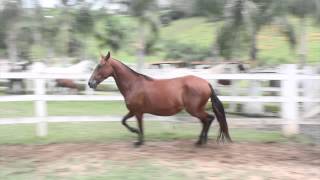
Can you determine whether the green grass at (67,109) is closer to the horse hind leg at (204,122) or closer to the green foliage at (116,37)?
the horse hind leg at (204,122)

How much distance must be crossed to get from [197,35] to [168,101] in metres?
35.8

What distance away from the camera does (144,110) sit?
8070 mm

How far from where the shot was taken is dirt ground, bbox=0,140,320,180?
6461mm

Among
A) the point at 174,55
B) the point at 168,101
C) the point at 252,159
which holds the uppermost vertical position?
the point at 168,101

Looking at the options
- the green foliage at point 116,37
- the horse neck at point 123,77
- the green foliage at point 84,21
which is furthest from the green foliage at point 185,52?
the horse neck at point 123,77

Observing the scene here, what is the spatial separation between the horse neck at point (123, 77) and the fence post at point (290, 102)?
270cm

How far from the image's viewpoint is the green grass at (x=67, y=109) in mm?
13141

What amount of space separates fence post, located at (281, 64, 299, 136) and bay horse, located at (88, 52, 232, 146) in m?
1.52

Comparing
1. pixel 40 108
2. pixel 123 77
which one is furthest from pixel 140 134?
pixel 40 108

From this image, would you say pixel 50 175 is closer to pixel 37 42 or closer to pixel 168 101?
pixel 168 101

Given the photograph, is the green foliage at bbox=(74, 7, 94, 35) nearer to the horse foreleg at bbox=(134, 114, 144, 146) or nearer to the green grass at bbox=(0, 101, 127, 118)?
the green grass at bbox=(0, 101, 127, 118)

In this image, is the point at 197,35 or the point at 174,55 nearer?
the point at 174,55

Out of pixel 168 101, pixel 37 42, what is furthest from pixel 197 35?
pixel 168 101

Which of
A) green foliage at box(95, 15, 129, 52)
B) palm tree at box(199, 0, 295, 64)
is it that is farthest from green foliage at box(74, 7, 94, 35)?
green foliage at box(95, 15, 129, 52)
